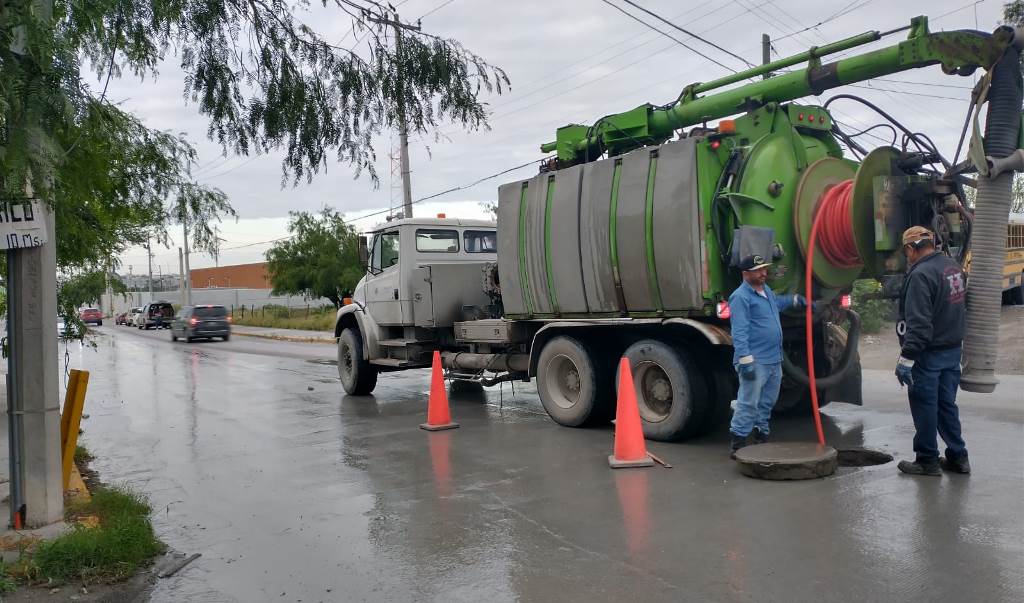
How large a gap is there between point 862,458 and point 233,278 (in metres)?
94.8

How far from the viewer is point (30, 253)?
5270mm

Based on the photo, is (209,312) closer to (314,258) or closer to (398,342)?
(314,258)

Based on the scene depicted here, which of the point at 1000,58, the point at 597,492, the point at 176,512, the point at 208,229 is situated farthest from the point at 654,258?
the point at 176,512

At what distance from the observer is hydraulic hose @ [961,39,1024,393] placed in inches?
268

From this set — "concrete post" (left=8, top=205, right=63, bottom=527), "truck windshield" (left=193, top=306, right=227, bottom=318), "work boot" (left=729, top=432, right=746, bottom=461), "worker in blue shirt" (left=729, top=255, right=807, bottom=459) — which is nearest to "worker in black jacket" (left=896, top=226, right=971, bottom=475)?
"worker in blue shirt" (left=729, top=255, right=807, bottom=459)

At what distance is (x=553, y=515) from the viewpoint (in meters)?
5.75

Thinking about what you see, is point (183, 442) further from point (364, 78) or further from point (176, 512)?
point (364, 78)

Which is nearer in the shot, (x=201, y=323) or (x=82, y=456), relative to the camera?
(x=82, y=456)

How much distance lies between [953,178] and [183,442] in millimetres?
8346

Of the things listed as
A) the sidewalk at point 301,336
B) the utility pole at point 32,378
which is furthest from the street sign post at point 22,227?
the sidewalk at point 301,336

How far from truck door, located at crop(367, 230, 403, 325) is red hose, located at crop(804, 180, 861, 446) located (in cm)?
611

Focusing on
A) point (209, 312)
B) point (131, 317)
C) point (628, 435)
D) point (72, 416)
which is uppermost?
point (209, 312)

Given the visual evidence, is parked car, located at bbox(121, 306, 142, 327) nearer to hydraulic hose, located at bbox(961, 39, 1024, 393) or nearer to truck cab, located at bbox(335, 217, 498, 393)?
truck cab, located at bbox(335, 217, 498, 393)

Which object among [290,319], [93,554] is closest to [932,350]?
[93,554]
